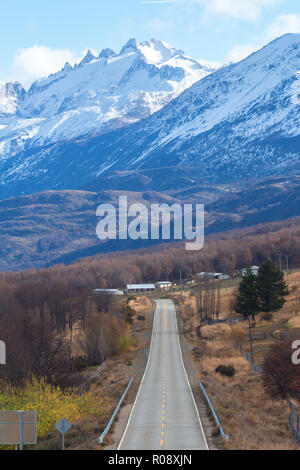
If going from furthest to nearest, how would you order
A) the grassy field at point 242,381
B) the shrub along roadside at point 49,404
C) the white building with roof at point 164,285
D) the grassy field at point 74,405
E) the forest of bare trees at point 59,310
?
the white building with roof at point 164,285 < the forest of bare trees at point 59,310 < the shrub along roadside at point 49,404 < the grassy field at point 242,381 < the grassy field at point 74,405

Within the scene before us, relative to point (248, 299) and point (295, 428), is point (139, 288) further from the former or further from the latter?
point (295, 428)

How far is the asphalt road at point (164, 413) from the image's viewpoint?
103 ft

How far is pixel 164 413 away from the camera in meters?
39.8

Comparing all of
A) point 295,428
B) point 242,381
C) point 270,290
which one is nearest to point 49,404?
point 295,428

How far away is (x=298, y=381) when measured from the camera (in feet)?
168

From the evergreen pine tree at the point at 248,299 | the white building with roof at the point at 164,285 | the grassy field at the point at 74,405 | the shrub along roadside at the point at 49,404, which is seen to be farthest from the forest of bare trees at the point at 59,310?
the white building with roof at the point at 164,285

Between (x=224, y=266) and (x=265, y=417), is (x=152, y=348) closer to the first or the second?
(x=265, y=417)

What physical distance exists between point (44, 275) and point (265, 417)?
160 m

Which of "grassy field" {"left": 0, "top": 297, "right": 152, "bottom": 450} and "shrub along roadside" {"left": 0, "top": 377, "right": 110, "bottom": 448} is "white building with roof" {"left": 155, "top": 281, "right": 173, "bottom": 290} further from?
"shrub along roadside" {"left": 0, "top": 377, "right": 110, "bottom": 448}

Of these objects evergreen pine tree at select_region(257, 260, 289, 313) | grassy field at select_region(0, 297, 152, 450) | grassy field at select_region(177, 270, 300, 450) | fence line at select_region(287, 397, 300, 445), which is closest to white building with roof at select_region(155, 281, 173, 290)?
grassy field at select_region(177, 270, 300, 450)

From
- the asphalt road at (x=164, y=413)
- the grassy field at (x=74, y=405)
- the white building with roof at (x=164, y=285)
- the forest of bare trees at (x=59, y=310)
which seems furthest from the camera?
the white building with roof at (x=164, y=285)

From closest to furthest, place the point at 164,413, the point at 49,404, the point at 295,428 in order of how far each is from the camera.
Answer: the point at 164,413 < the point at 295,428 < the point at 49,404

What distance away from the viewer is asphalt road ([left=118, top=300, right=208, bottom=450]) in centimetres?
3141

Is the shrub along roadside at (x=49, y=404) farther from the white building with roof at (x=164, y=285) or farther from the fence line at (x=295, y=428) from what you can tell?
the white building with roof at (x=164, y=285)
